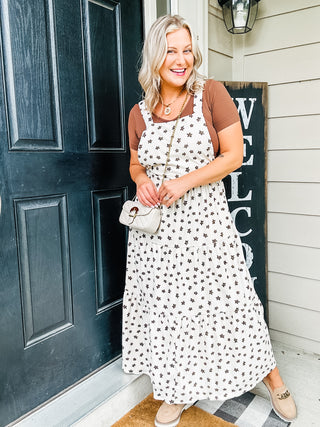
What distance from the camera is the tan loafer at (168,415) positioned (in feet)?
4.84

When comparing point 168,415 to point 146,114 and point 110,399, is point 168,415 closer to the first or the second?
point 110,399

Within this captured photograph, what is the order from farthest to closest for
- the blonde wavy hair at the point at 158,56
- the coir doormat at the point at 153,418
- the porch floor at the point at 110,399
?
the coir doormat at the point at 153,418 < the porch floor at the point at 110,399 < the blonde wavy hair at the point at 158,56

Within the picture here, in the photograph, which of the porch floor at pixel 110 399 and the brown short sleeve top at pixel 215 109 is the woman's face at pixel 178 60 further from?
the porch floor at pixel 110 399

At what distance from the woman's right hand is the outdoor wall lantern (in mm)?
1182

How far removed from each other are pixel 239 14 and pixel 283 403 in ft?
6.28

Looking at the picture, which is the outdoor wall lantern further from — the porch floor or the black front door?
the porch floor

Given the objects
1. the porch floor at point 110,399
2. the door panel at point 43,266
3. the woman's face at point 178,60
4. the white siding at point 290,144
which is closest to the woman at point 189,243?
the woman's face at point 178,60

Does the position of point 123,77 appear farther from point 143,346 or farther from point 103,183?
point 143,346

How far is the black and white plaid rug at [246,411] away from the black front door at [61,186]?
1.75ft

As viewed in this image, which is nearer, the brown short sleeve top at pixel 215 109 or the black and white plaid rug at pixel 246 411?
the brown short sleeve top at pixel 215 109

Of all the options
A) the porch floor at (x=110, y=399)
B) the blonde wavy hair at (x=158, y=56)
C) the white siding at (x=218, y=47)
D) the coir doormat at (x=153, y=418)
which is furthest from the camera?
the white siding at (x=218, y=47)

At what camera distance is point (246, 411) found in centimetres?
160

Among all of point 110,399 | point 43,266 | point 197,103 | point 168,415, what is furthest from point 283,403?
point 197,103

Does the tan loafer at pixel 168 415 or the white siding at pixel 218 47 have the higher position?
the white siding at pixel 218 47
